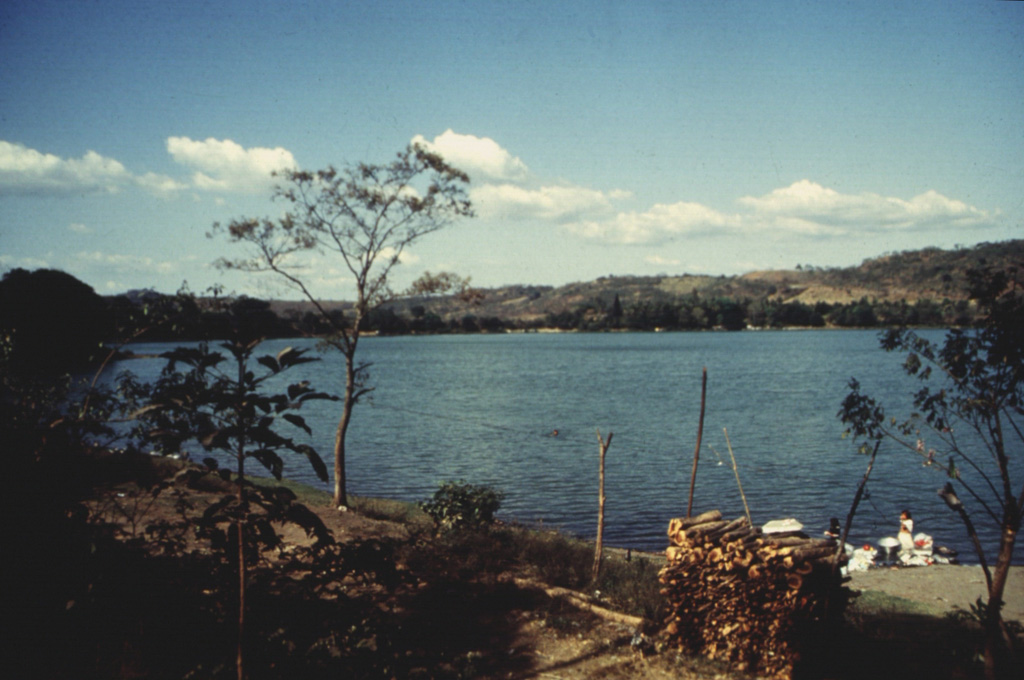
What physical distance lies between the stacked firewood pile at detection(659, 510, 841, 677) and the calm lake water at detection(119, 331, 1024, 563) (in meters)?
8.42

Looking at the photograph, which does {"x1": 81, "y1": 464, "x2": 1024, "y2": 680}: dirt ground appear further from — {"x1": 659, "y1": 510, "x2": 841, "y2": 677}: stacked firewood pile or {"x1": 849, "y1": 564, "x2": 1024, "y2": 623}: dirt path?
{"x1": 849, "y1": 564, "x2": 1024, "y2": 623}: dirt path

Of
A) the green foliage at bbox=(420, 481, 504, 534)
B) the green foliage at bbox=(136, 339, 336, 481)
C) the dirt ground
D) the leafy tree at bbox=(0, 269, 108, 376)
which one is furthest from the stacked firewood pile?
the leafy tree at bbox=(0, 269, 108, 376)

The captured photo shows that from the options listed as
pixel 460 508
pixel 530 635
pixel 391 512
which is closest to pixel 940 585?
pixel 460 508

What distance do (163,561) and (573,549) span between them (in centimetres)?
→ 950

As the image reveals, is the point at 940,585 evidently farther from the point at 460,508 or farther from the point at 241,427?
the point at 241,427

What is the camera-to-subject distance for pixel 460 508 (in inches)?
566

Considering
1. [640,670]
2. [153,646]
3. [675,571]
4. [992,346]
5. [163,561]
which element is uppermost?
[992,346]

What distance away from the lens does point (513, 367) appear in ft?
315

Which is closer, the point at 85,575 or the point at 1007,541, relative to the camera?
the point at 85,575

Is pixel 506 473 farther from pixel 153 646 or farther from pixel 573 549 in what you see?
pixel 153 646

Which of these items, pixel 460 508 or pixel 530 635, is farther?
pixel 460 508

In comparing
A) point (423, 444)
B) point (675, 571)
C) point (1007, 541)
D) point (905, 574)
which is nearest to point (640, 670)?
point (675, 571)

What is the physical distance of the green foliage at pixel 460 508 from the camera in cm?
1417

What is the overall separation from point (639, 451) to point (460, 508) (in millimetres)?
23386
